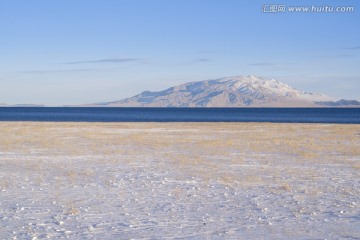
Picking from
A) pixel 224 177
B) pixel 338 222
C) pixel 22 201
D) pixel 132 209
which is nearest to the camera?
pixel 338 222

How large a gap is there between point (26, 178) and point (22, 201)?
4821 mm

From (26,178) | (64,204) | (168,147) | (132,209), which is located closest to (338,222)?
(132,209)

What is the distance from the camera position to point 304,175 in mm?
21812

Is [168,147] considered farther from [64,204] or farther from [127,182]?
[64,204]

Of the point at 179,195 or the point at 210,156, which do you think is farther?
the point at 210,156

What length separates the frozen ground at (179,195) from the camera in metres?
12.6

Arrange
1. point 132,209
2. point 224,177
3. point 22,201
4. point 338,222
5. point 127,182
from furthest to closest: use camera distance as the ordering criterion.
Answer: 1. point 224,177
2. point 127,182
3. point 22,201
4. point 132,209
5. point 338,222

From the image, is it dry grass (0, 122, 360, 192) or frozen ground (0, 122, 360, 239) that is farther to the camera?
dry grass (0, 122, 360, 192)

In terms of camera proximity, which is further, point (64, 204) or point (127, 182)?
point (127, 182)

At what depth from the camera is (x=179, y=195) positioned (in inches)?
669

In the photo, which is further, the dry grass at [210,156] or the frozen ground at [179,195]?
the dry grass at [210,156]

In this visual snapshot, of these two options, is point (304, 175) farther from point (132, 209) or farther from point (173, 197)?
point (132, 209)

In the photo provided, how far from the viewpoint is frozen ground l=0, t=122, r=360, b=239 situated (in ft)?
41.4

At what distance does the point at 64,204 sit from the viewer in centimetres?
1543
